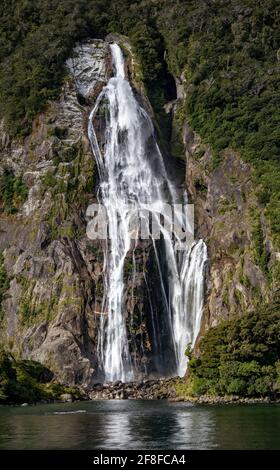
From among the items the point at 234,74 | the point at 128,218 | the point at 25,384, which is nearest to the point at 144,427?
the point at 25,384

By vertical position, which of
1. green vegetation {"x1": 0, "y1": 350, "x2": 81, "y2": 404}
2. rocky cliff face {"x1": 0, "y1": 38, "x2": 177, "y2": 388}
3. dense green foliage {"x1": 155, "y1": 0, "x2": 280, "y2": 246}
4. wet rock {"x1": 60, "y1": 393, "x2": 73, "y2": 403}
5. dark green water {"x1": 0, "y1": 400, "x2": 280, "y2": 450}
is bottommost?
dark green water {"x1": 0, "y1": 400, "x2": 280, "y2": 450}

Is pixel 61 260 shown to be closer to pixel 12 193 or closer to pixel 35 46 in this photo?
pixel 12 193

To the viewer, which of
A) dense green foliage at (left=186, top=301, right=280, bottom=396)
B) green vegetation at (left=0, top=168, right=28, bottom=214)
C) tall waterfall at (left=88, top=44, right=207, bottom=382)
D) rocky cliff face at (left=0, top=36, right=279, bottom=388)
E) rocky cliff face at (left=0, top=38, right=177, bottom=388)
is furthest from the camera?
green vegetation at (left=0, top=168, right=28, bottom=214)

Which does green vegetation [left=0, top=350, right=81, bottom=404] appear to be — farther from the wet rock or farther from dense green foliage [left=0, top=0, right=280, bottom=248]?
dense green foliage [left=0, top=0, right=280, bottom=248]

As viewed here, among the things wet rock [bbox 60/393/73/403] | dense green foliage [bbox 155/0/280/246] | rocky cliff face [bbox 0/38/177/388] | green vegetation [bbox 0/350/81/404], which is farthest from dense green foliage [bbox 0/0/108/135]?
wet rock [bbox 60/393/73/403]

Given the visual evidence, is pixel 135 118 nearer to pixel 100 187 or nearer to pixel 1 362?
pixel 100 187
